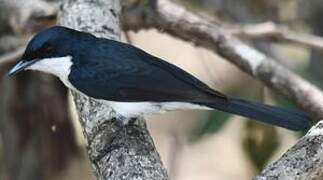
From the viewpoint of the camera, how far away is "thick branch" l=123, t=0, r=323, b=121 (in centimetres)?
335

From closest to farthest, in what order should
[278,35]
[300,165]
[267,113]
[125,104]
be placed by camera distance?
[300,165] < [267,113] < [125,104] < [278,35]

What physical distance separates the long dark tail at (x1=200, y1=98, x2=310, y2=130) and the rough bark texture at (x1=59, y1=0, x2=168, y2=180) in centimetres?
33

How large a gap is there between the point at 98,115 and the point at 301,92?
817 mm

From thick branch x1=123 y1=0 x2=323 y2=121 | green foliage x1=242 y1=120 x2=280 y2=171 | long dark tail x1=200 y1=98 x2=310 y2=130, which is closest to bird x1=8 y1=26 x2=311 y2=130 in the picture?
long dark tail x1=200 y1=98 x2=310 y2=130

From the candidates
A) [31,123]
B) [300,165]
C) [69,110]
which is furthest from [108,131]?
[69,110]

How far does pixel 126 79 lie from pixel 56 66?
0.30 meters

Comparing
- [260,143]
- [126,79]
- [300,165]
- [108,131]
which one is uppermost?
[300,165]

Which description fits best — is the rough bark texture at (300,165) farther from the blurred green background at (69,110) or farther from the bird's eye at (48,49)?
the blurred green background at (69,110)

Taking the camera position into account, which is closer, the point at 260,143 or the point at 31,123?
the point at 260,143

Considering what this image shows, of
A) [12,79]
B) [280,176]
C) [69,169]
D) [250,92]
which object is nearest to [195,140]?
[250,92]

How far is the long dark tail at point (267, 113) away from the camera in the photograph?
10.0ft

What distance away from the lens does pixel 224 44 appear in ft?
11.9

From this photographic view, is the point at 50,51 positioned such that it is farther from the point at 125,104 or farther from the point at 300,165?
the point at 300,165

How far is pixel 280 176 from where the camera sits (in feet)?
8.13
